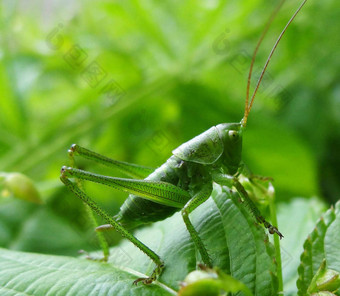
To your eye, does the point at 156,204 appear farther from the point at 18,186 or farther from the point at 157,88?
the point at 157,88

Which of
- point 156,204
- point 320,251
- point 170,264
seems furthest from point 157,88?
point 320,251

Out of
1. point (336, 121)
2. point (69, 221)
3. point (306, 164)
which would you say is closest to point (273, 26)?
point (336, 121)

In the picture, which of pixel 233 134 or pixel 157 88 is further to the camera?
pixel 157 88

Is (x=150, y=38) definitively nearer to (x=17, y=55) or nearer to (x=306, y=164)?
(x=17, y=55)

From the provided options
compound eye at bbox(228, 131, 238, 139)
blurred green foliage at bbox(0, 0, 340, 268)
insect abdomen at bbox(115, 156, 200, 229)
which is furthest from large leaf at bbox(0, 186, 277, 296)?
blurred green foliage at bbox(0, 0, 340, 268)

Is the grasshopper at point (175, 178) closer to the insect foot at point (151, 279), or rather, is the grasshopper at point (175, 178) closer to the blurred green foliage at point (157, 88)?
the insect foot at point (151, 279)

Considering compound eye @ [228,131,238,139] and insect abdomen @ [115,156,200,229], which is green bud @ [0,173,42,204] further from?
compound eye @ [228,131,238,139]
